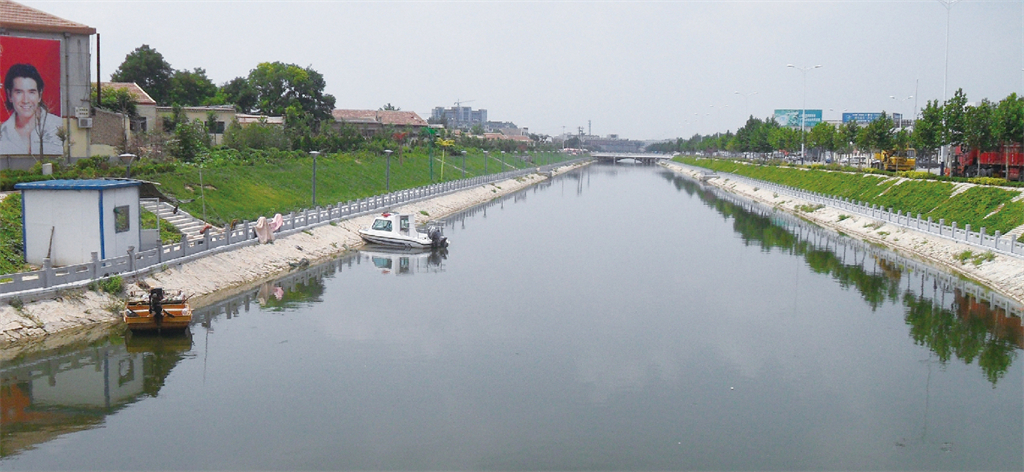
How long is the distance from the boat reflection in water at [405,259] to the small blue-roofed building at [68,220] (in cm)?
1255

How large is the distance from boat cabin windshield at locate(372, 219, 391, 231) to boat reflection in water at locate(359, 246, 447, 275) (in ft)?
2.96

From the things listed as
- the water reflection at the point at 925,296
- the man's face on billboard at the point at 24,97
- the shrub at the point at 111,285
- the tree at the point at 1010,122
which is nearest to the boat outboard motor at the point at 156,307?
the shrub at the point at 111,285

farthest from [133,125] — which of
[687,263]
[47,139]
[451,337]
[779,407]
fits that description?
[779,407]

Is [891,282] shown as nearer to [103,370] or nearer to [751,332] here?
[751,332]

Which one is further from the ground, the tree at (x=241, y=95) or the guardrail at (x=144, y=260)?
the tree at (x=241, y=95)

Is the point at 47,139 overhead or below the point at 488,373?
overhead

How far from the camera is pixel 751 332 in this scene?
24062 mm

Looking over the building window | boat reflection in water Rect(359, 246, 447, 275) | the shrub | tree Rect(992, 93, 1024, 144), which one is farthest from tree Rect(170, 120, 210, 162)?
tree Rect(992, 93, 1024, 144)

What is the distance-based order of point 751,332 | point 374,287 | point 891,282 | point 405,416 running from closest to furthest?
1. point 405,416
2. point 751,332
3. point 374,287
4. point 891,282

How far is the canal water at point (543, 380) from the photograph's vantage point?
14.7 metres

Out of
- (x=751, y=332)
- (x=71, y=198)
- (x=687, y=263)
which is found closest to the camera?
(x=71, y=198)

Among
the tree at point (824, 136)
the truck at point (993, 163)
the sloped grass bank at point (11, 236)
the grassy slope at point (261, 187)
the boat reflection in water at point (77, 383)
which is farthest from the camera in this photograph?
the tree at point (824, 136)

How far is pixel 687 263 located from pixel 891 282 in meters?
8.67

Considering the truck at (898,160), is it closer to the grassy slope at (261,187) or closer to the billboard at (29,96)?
the grassy slope at (261,187)
